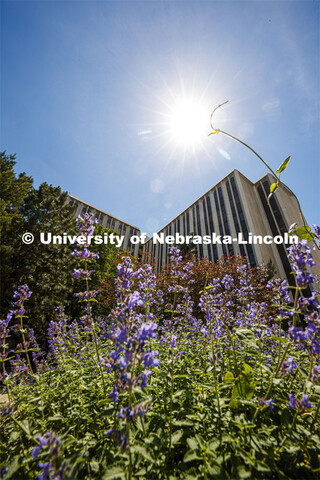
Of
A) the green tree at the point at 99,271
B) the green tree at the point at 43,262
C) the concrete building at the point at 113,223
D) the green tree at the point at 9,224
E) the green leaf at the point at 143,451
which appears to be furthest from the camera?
the concrete building at the point at 113,223

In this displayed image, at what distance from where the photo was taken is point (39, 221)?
666 inches

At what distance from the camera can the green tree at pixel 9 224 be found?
45.1ft

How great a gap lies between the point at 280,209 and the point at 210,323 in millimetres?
38382

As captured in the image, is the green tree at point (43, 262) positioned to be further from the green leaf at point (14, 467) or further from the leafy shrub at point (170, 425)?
the green leaf at point (14, 467)

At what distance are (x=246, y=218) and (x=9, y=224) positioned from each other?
3328cm

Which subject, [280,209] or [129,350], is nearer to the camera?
[129,350]

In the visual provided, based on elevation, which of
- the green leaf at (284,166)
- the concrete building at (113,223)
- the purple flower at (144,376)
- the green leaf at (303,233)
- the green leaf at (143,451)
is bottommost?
the green leaf at (143,451)

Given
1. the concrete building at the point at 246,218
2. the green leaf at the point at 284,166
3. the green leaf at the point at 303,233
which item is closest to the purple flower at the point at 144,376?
the green leaf at the point at 303,233

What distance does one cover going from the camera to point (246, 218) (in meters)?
33.4

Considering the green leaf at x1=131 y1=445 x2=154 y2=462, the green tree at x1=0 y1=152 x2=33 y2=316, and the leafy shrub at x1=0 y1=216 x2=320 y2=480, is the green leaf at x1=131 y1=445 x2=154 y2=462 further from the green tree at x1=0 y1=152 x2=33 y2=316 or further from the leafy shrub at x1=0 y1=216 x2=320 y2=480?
the green tree at x1=0 y1=152 x2=33 y2=316

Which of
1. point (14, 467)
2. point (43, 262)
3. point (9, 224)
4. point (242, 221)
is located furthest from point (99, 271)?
point (242, 221)

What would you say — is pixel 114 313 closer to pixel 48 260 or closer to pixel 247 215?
pixel 48 260

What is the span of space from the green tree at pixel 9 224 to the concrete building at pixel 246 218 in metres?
30.0

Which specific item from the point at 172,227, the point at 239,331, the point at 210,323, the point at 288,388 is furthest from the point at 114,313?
the point at 172,227
